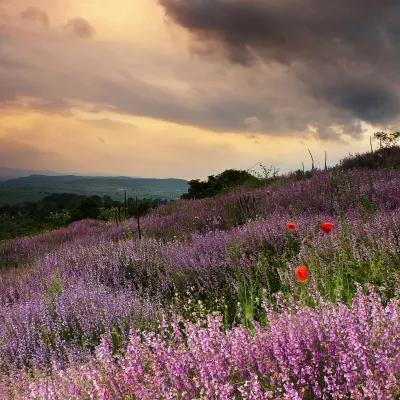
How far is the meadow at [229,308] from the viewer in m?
2.00

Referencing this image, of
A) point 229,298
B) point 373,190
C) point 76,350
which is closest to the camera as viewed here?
point 76,350

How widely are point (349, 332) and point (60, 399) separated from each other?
1.50 m

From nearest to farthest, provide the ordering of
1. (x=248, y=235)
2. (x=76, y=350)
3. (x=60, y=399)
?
(x=60, y=399) → (x=76, y=350) → (x=248, y=235)

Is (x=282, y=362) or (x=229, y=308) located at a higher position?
(x=282, y=362)

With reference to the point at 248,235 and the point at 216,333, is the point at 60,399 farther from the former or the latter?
the point at 248,235

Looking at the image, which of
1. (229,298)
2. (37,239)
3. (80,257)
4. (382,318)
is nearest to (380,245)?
→ (229,298)

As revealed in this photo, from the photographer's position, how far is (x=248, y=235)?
604cm

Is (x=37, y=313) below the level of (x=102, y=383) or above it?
below

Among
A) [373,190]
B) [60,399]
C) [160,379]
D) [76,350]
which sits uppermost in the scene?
[373,190]

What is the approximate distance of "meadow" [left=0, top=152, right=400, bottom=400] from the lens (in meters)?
2.00

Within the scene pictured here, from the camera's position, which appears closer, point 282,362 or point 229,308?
point 282,362

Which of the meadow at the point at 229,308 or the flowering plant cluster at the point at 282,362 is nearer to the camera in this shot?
the flowering plant cluster at the point at 282,362

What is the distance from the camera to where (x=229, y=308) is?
4.73 meters

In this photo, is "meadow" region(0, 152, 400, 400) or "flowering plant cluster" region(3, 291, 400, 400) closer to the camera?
"flowering plant cluster" region(3, 291, 400, 400)
